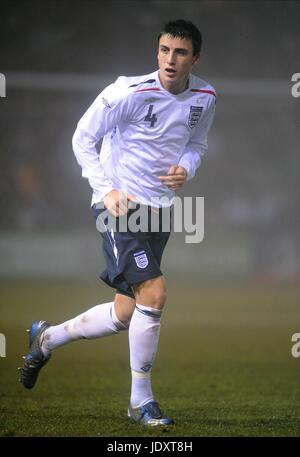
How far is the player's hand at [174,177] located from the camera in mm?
3916

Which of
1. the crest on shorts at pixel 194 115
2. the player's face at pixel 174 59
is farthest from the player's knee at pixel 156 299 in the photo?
the player's face at pixel 174 59

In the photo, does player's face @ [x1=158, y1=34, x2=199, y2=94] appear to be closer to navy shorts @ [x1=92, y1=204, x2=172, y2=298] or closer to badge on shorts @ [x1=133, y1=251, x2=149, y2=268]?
navy shorts @ [x1=92, y1=204, x2=172, y2=298]

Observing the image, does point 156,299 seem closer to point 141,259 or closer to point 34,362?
point 141,259

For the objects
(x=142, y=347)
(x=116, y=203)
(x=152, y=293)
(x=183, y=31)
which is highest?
(x=183, y=31)

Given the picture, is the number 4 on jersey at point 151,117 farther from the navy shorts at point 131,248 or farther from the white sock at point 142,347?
the white sock at point 142,347

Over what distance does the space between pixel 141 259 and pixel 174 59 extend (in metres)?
0.96

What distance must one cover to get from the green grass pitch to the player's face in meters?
1.64

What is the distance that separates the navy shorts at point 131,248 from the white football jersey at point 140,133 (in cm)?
10

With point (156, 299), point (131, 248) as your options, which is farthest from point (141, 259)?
point (156, 299)

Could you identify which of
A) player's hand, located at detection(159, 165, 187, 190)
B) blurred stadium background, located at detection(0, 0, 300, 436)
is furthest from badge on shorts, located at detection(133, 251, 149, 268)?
blurred stadium background, located at detection(0, 0, 300, 436)

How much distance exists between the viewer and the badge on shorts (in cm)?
390

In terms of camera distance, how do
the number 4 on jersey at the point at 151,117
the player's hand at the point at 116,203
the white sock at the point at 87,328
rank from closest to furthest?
the player's hand at the point at 116,203 < the number 4 on jersey at the point at 151,117 < the white sock at the point at 87,328

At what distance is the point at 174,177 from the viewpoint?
3.92m
